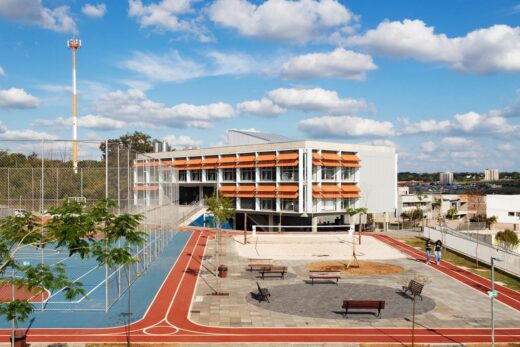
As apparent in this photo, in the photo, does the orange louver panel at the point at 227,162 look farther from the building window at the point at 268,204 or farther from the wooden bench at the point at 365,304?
the wooden bench at the point at 365,304

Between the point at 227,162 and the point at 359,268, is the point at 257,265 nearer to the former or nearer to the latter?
the point at 359,268

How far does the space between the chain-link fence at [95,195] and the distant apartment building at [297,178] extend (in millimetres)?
21909

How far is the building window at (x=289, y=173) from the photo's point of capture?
2805 inches

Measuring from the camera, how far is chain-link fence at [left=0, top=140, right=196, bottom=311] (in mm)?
28609

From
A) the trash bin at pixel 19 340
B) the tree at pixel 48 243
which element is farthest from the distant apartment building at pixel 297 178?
the tree at pixel 48 243

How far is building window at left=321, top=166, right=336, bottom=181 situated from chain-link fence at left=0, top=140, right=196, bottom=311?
2860 cm

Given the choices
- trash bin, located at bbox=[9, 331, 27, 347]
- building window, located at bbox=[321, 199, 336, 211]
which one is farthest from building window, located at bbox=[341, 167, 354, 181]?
trash bin, located at bbox=[9, 331, 27, 347]

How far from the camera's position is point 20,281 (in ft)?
44.8

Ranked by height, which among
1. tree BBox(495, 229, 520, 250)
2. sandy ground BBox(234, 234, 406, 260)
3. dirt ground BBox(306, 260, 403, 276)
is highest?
sandy ground BBox(234, 234, 406, 260)

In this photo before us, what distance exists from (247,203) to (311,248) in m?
28.5

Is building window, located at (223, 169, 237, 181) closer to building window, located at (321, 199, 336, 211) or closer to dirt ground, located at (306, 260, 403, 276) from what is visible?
building window, located at (321, 199, 336, 211)

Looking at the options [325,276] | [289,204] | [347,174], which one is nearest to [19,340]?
[325,276]


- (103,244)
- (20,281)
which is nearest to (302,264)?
(103,244)

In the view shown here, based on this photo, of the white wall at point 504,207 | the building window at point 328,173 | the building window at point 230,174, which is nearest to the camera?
the building window at point 328,173
